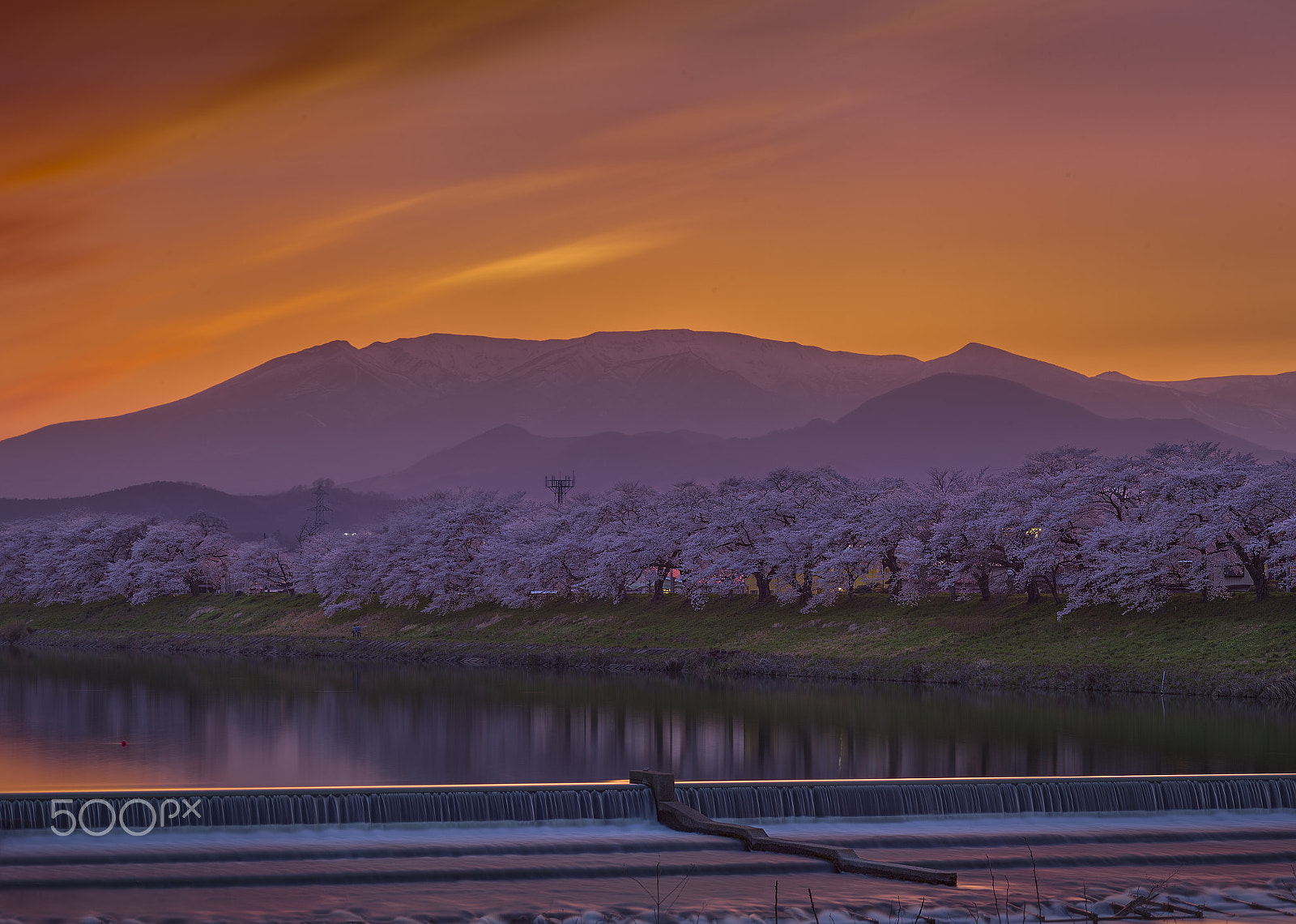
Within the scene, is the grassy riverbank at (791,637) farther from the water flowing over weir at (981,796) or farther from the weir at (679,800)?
the weir at (679,800)

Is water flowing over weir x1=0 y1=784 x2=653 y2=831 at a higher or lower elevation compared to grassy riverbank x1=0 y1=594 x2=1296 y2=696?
lower

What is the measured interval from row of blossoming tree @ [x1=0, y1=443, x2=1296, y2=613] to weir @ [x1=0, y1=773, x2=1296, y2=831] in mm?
31282

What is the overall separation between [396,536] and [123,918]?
8760 centimetres

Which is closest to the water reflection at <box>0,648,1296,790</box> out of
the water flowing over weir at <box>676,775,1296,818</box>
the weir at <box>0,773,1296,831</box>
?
the water flowing over weir at <box>676,775,1296,818</box>

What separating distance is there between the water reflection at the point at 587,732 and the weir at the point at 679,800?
6.56 m

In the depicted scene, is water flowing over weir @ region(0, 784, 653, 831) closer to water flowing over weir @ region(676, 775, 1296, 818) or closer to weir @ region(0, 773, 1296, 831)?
weir @ region(0, 773, 1296, 831)

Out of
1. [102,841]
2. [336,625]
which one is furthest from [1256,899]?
[336,625]

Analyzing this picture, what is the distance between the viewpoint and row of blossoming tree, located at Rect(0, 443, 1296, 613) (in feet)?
216

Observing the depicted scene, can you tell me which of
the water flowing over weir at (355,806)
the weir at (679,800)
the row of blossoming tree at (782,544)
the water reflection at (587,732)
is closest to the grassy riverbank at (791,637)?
the row of blossoming tree at (782,544)

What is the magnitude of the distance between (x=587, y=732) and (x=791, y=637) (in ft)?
94.2

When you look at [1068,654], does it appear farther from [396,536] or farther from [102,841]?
[396,536]

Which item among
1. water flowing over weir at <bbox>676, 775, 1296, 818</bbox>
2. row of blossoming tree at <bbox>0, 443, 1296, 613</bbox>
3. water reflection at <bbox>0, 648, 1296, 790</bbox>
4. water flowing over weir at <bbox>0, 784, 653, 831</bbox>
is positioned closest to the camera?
water flowing over weir at <bbox>0, 784, 653, 831</bbox>

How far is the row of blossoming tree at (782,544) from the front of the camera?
6588cm

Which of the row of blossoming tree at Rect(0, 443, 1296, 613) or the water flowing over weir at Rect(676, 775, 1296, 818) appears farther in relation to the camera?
the row of blossoming tree at Rect(0, 443, 1296, 613)
